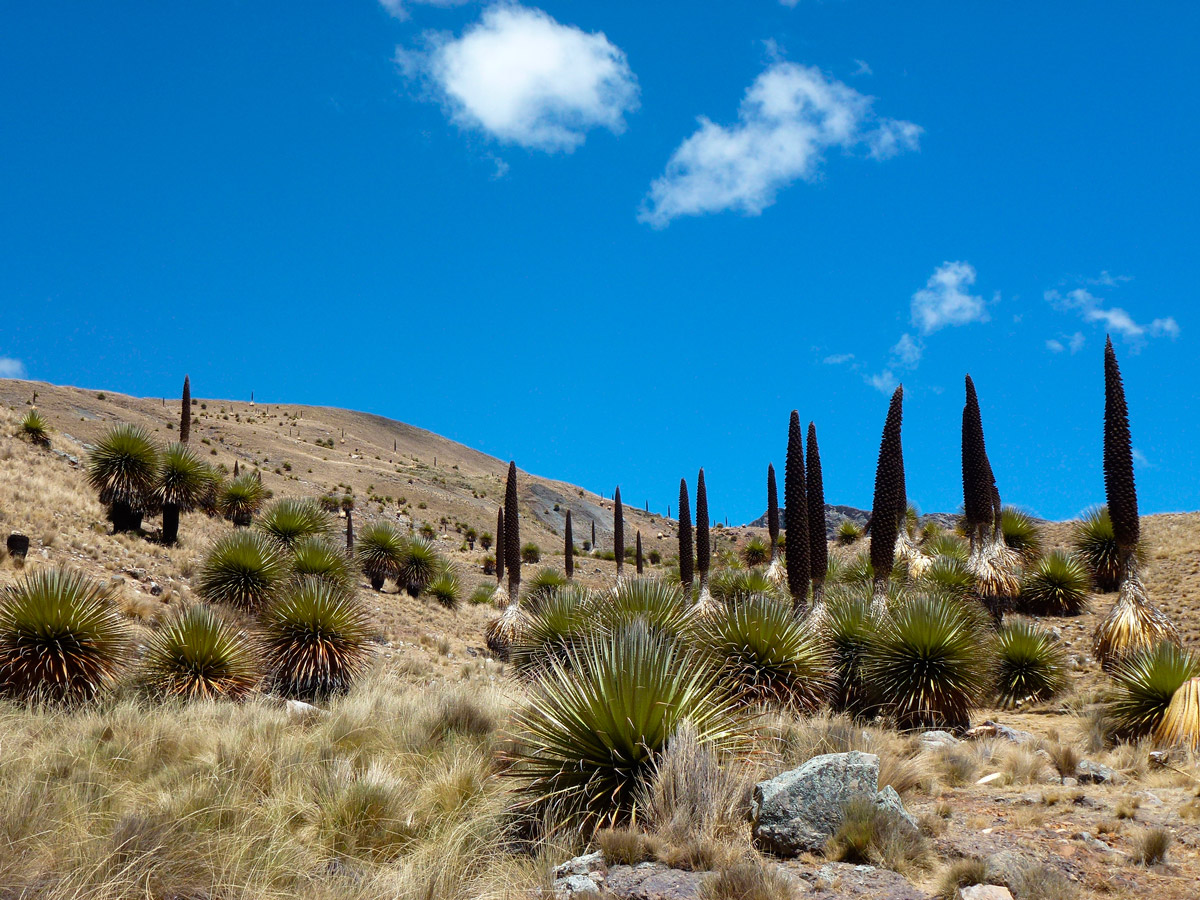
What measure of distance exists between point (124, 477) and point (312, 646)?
12.1 m

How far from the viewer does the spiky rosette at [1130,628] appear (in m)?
15.4

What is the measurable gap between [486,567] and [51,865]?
4151 centimetres

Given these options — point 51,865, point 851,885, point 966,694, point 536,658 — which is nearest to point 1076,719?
point 966,694

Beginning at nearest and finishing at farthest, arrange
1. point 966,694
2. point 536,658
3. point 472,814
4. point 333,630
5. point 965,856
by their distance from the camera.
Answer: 1. point 965,856
2. point 472,814
3. point 966,694
4. point 536,658
5. point 333,630

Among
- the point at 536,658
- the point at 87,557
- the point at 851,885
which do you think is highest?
the point at 87,557

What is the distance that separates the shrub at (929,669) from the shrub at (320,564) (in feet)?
47.2

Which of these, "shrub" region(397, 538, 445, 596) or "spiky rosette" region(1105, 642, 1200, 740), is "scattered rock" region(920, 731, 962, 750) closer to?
"spiky rosette" region(1105, 642, 1200, 740)

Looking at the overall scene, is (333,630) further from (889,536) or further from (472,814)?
(889,536)

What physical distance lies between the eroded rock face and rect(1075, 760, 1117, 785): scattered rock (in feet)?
11.7

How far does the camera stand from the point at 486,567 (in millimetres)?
47250

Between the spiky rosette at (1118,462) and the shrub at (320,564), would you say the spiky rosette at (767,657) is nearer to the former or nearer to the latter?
the spiky rosette at (1118,462)

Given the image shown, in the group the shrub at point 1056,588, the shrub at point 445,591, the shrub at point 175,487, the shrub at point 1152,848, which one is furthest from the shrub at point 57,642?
the shrub at point 1056,588

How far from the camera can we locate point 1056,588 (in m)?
23.0

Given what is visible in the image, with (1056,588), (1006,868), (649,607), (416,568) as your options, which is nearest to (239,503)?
(416,568)
